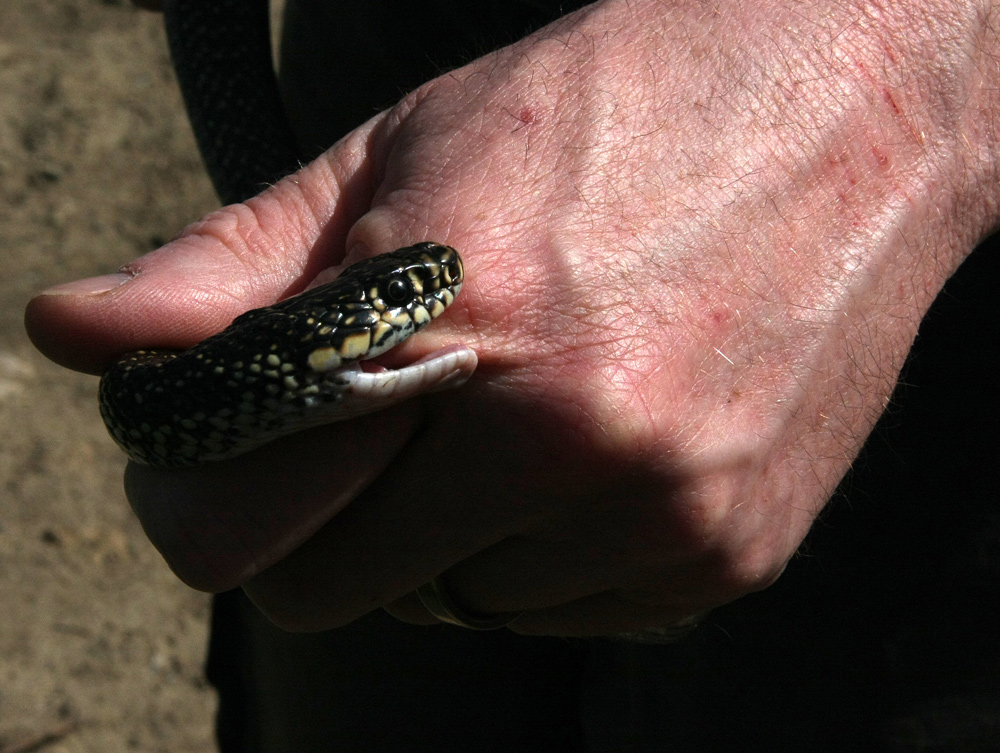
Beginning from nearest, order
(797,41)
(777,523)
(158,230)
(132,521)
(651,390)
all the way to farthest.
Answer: (651,390), (797,41), (777,523), (132,521), (158,230)

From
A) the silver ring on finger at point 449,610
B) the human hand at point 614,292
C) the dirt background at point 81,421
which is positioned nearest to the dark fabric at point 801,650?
the human hand at point 614,292

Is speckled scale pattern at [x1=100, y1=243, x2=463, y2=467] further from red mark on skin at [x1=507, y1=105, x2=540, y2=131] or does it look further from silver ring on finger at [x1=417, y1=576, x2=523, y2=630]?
silver ring on finger at [x1=417, y1=576, x2=523, y2=630]

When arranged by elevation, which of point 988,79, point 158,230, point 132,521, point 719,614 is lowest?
point 132,521

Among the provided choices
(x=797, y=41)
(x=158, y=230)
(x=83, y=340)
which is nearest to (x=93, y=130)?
(x=158, y=230)

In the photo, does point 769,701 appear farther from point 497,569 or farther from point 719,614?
point 497,569

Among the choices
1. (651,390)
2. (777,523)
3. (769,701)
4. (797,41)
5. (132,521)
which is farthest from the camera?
(132,521)

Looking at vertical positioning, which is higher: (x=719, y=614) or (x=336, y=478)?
(x=336, y=478)

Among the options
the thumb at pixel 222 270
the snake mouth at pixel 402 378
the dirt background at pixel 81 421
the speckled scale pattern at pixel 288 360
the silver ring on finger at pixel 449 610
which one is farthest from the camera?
the dirt background at pixel 81 421

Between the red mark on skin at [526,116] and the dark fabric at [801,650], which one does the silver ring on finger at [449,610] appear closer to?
the dark fabric at [801,650]
